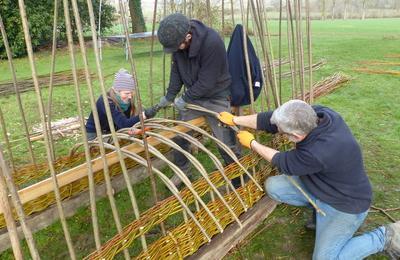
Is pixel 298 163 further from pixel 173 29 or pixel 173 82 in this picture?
pixel 173 82

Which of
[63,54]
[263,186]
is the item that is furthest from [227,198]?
[63,54]

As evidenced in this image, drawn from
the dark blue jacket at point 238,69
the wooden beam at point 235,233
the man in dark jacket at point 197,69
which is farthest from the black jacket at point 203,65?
the wooden beam at point 235,233

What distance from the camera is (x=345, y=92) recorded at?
20.0ft

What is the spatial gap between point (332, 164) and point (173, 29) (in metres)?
1.33

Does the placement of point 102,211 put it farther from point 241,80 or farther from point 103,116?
point 241,80

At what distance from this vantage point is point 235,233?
2502 mm

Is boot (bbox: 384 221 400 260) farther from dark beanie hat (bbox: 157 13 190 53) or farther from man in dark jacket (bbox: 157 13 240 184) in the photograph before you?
dark beanie hat (bbox: 157 13 190 53)

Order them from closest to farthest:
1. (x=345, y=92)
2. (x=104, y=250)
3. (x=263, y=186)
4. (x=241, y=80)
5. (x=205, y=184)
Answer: (x=104, y=250)
(x=205, y=184)
(x=263, y=186)
(x=241, y=80)
(x=345, y=92)

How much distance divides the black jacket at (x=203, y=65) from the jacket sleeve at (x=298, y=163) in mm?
880

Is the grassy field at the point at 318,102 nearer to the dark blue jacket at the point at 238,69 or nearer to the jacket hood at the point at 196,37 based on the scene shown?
the dark blue jacket at the point at 238,69

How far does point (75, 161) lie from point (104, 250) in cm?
130

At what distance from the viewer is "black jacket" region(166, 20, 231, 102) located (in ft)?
8.79

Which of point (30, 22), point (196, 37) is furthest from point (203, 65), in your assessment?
point (30, 22)

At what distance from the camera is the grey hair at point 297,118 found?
205 cm
